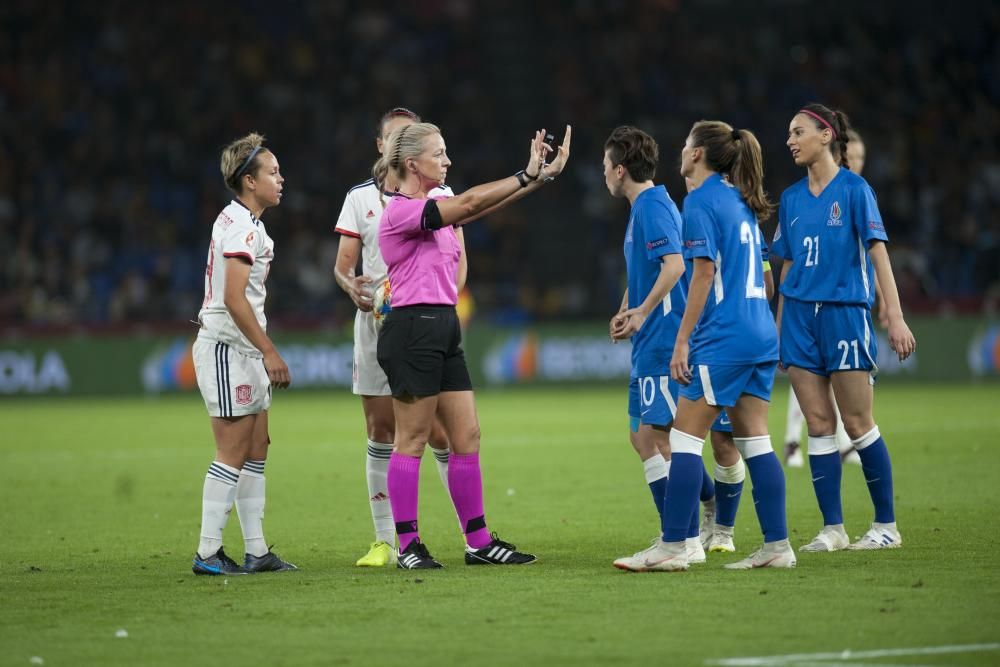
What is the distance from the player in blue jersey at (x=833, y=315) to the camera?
823 cm

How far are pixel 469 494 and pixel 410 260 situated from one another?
4.42ft

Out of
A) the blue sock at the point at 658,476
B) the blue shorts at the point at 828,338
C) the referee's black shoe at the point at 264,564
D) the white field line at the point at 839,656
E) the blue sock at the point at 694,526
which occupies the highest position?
the blue shorts at the point at 828,338

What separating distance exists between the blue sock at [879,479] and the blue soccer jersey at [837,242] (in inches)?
33.1

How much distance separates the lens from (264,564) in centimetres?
793

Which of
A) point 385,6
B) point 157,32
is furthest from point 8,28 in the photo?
point 385,6

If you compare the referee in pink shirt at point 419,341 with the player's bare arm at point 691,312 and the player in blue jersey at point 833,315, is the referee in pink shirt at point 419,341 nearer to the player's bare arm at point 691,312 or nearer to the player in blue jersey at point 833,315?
the player's bare arm at point 691,312

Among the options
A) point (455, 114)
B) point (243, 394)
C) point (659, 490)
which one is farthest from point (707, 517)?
point (455, 114)

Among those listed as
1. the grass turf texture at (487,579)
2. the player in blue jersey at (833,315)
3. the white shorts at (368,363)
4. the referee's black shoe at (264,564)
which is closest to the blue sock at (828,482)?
the player in blue jersey at (833,315)

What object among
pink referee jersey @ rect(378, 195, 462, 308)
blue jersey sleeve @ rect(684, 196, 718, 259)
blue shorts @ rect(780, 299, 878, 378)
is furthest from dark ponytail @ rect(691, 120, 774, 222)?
pink referee jersey @ rect(378, 195, 462, 308)

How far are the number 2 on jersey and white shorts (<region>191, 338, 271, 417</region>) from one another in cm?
269

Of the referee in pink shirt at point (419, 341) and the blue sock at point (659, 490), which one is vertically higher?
the referee in pink shirt at point (419, 341)

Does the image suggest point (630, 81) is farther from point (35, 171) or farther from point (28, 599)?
point (28, 599)

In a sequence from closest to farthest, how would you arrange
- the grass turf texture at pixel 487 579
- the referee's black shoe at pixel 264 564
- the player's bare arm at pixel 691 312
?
the grass turf texture at pixel 487 579 → the player's bare arm at pixel 691 312 → the referee's black shoe at pixel 264 564

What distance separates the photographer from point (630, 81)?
107 ft
